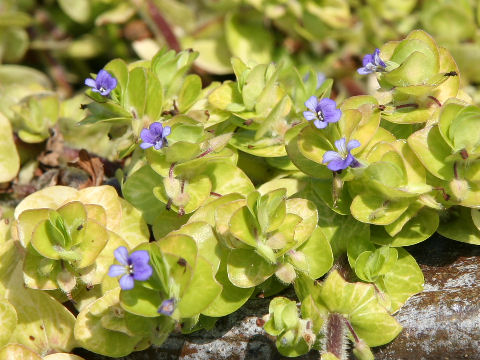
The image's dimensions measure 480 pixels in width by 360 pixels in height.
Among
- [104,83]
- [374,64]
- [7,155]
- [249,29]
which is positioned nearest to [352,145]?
[374,64]

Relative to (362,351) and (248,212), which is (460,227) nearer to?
(362,351)

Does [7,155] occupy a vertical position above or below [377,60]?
below

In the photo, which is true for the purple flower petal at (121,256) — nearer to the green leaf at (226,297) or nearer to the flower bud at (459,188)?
the green leaf at (226,297)

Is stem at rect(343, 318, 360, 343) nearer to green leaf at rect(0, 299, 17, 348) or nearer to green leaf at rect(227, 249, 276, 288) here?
green leaf at rect(227, 249, 276, 288)

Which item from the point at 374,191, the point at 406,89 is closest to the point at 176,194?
the point at 374,191

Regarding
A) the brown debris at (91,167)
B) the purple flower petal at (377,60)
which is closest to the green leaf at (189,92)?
the brown debris at (91,167)
